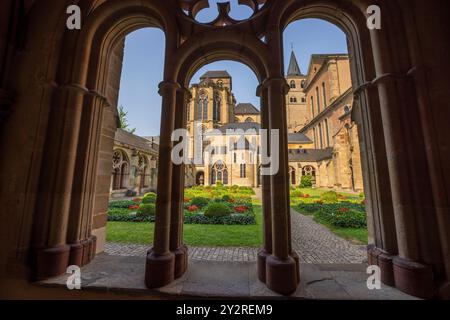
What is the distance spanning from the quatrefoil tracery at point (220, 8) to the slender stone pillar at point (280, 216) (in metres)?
1.31

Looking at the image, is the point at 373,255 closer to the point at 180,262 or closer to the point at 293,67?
the point at 180,262

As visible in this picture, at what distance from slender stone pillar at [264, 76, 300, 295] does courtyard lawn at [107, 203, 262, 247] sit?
3275 mm

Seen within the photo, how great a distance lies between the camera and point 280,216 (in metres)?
2.08

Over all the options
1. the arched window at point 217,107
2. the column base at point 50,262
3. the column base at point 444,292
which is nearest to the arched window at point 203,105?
the arched window at point 217,107

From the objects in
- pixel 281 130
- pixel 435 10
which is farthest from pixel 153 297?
pixel 435 10

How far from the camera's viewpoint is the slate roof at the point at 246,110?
161 feet

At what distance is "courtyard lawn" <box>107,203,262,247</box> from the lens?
524cm

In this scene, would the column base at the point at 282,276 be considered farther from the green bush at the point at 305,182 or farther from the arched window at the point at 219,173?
the arched window at the point at 219,173

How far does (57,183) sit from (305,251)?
5.24 m

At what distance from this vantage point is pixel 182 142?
248cm

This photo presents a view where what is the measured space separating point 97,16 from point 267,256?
4.09 m

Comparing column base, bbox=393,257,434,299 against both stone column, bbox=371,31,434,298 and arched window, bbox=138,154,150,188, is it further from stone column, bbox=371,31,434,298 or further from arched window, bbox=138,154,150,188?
arched window, bbox=138,154,150,188

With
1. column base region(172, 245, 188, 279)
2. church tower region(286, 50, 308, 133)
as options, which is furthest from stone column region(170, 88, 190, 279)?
church tower region(286, 50, 308, 133)

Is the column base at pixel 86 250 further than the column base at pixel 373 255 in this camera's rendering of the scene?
Yes
